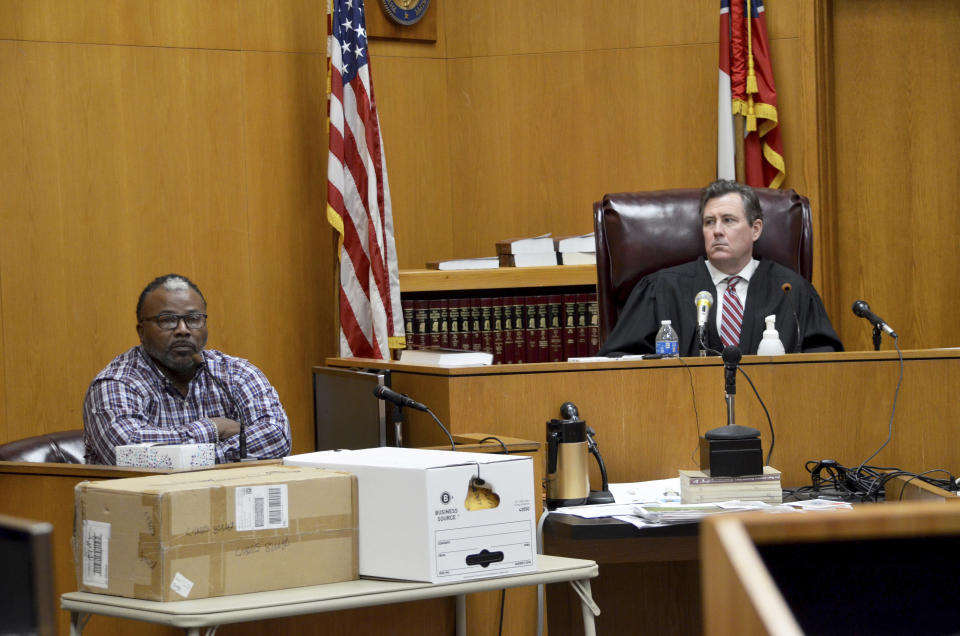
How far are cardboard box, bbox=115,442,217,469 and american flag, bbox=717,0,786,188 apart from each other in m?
2.99

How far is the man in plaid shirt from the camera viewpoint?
343cm

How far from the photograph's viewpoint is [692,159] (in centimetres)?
536

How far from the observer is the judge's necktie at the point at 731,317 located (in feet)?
12.5

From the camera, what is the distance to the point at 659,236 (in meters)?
3.84

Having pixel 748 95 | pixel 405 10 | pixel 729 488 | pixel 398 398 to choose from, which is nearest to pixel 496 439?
pixel 398 398

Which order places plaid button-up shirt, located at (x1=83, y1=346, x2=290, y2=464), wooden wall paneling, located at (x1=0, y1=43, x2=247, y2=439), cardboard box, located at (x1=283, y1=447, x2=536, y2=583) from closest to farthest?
cardboard box, located at (x1=283, y1=447, x2=536, y2=583)
plaid button-up shirt, located at (x1=83, y1=346, x2=290, y2=464)
wooden wall paneling, located at (x1=0, y1=43, x2=247, y2=439)

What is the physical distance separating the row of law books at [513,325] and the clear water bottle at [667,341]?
146cm

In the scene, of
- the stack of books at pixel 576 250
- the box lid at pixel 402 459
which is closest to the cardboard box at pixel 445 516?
the box lid at pixel 402 459

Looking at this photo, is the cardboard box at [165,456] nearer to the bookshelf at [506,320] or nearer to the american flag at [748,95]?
the bookshelf at [506,320]

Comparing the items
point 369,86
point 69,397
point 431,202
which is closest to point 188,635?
point 69,397

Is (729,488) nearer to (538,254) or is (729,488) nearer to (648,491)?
(648,491)

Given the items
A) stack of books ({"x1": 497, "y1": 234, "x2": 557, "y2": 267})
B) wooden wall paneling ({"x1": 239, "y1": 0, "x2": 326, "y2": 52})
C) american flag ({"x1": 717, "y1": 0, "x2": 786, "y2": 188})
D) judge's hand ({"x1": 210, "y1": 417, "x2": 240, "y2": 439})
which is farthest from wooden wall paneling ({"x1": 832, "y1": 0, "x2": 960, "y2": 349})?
judge's hand ({"x1": 210, "y1": 417, "x2": 240, "y2": 439})

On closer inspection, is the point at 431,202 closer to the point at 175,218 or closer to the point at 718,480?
the point at 175,218

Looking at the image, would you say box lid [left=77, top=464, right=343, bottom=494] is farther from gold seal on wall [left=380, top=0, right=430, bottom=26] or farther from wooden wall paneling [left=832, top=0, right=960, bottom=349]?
wooden wall paneling [left=832, top=0, right=960, bottom=349]
